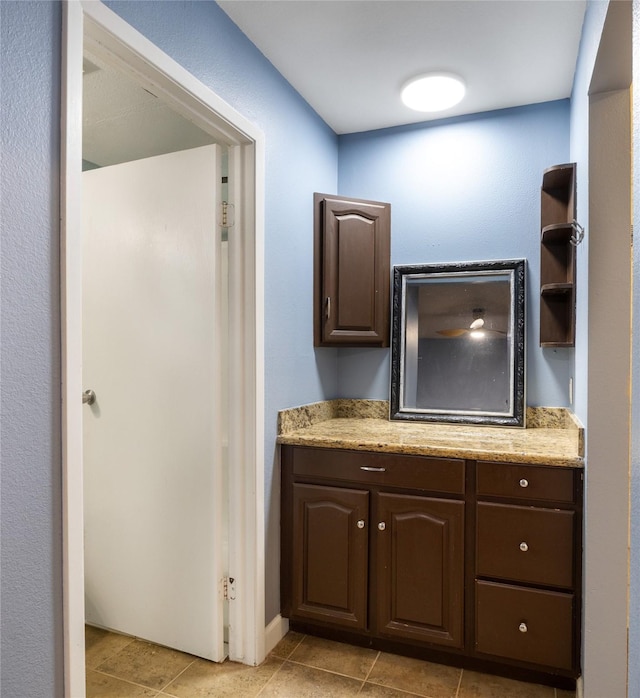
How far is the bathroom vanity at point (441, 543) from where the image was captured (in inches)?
70.5

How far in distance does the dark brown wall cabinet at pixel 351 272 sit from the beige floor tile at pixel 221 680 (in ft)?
4.61

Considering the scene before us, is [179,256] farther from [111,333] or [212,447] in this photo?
[212,447]

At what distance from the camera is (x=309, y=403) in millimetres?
2492

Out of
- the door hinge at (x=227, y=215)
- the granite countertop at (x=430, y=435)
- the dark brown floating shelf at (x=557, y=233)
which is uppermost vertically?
the door hinge at (x=227, y=215)

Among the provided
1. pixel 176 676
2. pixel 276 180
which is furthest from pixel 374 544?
pixel 276 180

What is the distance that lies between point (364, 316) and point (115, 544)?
1.56 m

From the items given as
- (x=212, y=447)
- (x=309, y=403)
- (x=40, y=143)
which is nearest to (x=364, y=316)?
(x=309, y=403)

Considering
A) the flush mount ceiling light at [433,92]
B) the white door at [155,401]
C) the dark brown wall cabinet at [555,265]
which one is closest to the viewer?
the white door at [155,401]

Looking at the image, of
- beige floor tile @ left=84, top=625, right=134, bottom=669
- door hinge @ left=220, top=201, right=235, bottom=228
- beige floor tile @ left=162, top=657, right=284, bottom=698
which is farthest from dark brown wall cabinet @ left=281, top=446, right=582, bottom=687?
door hinge @ left=220, top=201, right=235, bottom=228

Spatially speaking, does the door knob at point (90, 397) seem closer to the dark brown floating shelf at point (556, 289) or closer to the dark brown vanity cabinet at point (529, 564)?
the dark brown vanity cabinet at point (529, 564)

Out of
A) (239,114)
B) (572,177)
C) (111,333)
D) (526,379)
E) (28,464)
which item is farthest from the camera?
(526,379)

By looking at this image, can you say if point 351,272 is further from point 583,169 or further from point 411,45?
point 583,169

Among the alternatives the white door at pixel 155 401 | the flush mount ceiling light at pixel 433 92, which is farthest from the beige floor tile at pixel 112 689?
the flush mount ceiling light at pixel 433 92

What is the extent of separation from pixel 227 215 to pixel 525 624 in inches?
75.0
